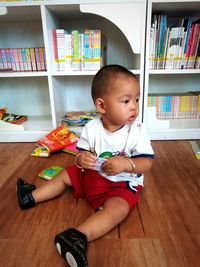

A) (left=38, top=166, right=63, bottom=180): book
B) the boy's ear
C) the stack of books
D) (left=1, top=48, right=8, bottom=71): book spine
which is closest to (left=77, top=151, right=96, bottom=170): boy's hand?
the boy's ear

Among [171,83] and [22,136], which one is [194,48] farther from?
[22,136]

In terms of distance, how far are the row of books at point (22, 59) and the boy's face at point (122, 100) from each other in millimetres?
847

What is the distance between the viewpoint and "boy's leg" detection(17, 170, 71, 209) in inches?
27.6

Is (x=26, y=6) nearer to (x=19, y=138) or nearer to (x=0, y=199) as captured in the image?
(x=19, y=138)

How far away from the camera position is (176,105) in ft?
4.32

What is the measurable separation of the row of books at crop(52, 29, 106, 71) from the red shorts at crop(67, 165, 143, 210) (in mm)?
694

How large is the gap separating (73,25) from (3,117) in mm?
759

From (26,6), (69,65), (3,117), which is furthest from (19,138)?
(26,6)

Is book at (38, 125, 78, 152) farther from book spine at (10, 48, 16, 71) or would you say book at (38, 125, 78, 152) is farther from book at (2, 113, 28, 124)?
book spine at (10, 48, 16, 71)

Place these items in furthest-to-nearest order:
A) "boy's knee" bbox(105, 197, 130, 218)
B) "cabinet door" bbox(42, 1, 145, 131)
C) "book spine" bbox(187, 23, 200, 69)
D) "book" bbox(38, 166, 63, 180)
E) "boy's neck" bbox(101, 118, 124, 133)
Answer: "book spine" bbox(187, 23, 200, 69)
"cabinet door" bbox(42, 1, 145, 131)
"book" bbox(38, 166, 63, 180)
"boy's neck" bbox(101, 118, 124, 133)
"boy's knee" bbox(105, 197, 130, 218)

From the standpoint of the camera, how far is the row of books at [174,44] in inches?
45.8

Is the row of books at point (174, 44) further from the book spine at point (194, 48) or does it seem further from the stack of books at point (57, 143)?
the stack of books at point (57, 143)

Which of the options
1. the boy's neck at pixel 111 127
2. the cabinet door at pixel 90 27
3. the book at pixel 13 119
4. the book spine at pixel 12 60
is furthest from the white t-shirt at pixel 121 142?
the book spine at pixel 12 60

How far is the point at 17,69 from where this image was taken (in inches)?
53.4
